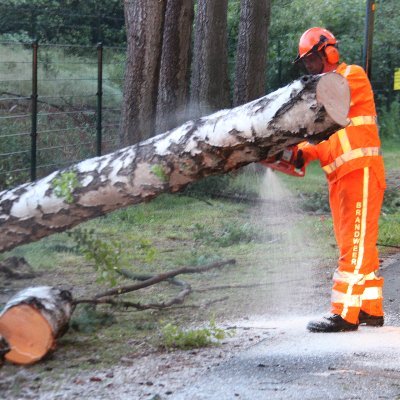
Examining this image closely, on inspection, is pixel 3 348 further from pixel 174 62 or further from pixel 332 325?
pixel 174 62

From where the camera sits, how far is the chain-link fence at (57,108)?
12.8m

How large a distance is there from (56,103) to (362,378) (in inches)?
445

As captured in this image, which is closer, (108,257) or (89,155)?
(108,257)

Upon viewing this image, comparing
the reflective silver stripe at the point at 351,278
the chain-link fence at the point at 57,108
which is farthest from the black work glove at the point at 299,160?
the chain-link fence at the point at 57,108

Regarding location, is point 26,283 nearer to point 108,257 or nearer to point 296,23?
point 108,257

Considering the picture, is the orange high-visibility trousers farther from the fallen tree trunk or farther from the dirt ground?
the fallen tree trunk

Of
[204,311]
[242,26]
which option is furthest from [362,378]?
[242,26]

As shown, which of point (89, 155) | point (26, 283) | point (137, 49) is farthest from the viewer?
point (89, 155)

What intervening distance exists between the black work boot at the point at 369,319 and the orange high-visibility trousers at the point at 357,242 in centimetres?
4

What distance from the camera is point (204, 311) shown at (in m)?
6.97

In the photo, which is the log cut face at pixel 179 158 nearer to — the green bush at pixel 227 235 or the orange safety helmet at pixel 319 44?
the orange safety helmet at pixel 319 44

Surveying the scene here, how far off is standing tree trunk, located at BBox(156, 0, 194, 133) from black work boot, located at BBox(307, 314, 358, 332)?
6830 millimetres

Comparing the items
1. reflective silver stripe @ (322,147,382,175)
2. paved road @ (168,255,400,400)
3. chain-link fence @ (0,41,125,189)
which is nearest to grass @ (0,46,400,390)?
chain-link fence @ (0,41,125,189)

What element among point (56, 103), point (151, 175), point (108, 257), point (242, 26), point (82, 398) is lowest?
point (82, 398)
